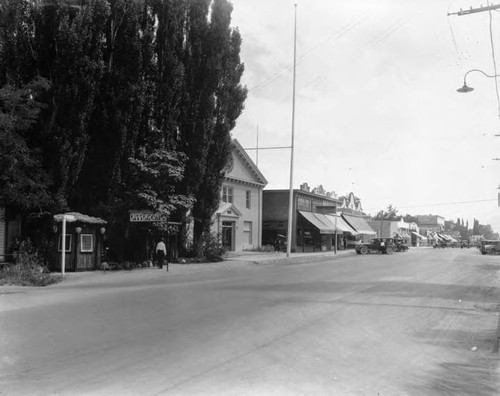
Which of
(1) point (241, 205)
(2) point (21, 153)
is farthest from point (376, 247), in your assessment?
(2) point (21, 153)

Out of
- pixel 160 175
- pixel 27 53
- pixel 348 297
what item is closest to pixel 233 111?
pixel 160 175

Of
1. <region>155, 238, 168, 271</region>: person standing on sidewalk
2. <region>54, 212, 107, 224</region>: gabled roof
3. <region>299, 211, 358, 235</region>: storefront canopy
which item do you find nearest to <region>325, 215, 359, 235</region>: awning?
<region>299, 211, 358, 235</region>: storefront canopy

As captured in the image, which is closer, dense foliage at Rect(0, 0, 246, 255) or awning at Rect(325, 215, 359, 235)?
dense foliage at Rect(0, 0, 246, 255)

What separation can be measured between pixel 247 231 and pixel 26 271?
26.3 metres

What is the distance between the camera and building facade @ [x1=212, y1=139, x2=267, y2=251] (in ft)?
Result: 132

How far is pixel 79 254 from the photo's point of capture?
22.3 meters

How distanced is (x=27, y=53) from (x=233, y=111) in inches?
485

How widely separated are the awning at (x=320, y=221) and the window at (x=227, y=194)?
11036 millimetres

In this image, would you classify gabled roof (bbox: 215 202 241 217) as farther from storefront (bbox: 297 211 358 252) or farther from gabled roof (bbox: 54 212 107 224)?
gabled roof (bbox: 54 212 107 224)

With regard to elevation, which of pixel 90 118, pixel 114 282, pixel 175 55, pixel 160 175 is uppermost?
pixel 175 55

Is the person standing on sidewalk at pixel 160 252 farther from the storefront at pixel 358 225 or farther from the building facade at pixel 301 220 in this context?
the storefront at pixel 358 225

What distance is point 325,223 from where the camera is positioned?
5488 centimetres

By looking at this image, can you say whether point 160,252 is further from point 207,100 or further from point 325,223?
point 325,223

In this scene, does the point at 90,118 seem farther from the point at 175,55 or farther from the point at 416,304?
the point at 416,304
